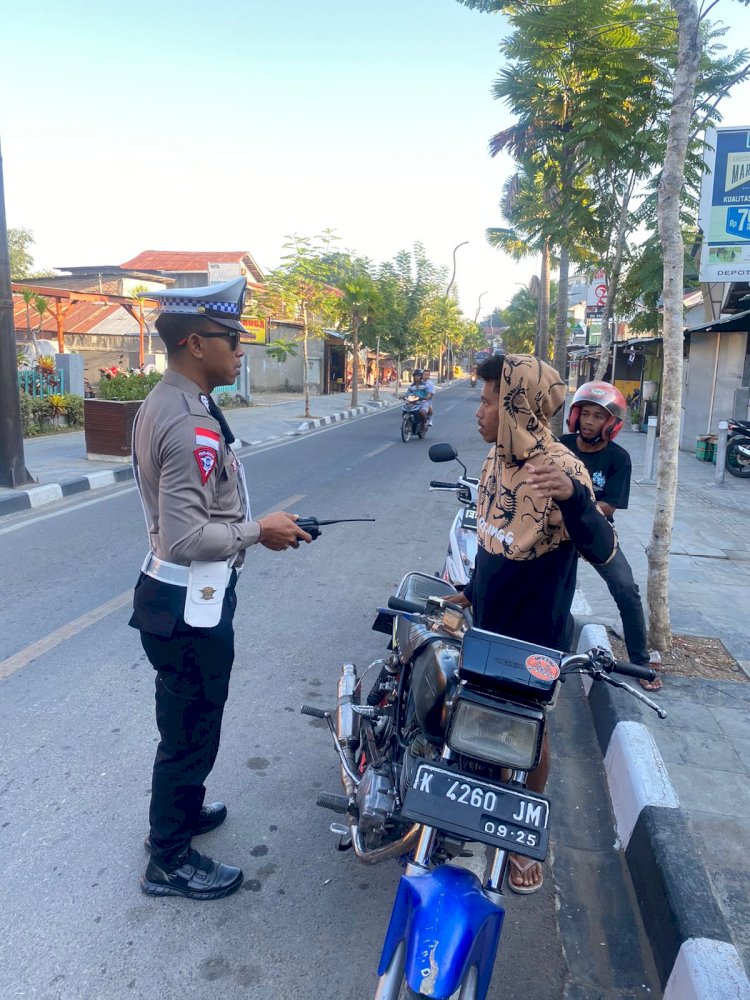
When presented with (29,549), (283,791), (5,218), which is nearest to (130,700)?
(283,791)

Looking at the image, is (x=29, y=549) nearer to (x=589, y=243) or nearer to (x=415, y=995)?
(x=415, y=995)

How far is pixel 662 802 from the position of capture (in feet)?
8.71

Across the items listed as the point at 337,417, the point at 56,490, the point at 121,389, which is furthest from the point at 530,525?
the point at 337,417

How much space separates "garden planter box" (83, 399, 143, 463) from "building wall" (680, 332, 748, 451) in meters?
10.2

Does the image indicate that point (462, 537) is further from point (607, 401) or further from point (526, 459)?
point (526, 459)

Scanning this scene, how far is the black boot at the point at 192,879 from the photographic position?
2.31 m

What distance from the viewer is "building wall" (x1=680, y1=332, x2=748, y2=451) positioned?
13008 millimetres

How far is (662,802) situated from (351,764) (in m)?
1.16

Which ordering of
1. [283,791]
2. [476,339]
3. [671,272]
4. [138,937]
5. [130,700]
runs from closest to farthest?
[138,937], [283,791], [130,700], [671,272], [476,339]

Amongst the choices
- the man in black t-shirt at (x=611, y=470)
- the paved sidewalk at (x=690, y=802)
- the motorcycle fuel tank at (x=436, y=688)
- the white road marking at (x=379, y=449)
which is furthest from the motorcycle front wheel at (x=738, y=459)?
the motorcycle fuel tank at (x=436, y=688)

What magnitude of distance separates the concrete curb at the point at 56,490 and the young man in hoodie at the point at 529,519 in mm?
6784

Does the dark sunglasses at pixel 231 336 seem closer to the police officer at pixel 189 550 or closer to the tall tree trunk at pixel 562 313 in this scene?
the police officer at pixel 189 550

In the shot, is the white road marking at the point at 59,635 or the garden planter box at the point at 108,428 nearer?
the white road marking at the point at 59,635

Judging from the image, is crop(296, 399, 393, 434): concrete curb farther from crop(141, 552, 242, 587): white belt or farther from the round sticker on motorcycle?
the round sticker on motorcycle
